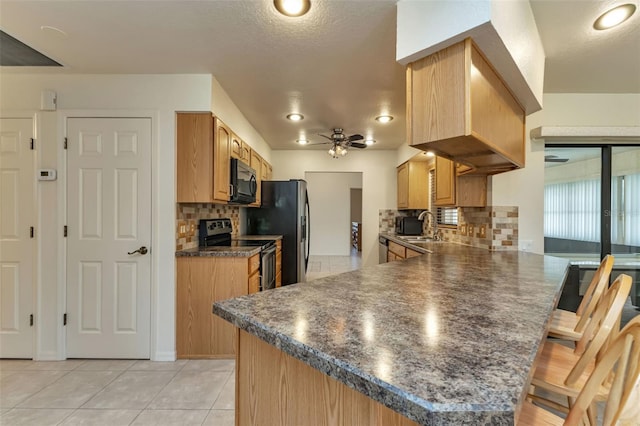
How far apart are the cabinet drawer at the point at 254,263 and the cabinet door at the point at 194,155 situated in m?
0.66

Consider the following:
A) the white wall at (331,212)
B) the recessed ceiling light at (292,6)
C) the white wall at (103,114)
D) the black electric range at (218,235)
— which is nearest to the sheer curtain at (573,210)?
the recessed ceiling light at (292,6)

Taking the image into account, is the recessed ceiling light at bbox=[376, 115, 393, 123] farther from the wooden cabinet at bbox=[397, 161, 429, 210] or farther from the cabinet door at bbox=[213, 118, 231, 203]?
the cabinet door at bbox=[213, 118, 231, 203]

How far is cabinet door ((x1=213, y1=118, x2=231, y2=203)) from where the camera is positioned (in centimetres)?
259

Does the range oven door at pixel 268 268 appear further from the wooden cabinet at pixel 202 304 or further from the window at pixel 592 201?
the window at pixel 592 201

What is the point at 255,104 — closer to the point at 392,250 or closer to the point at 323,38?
the point at 323,38

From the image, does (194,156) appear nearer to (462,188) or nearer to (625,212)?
(462,188)

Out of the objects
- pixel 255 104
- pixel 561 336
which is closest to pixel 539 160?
pixel 561 336

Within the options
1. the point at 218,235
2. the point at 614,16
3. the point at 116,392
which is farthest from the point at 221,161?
the point at 614,16

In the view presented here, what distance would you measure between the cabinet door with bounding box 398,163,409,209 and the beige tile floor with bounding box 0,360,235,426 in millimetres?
3443

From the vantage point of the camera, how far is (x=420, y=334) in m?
0.76

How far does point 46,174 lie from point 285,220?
2.59 meters

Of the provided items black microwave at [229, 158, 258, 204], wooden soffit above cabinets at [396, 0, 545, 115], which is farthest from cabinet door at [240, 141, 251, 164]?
wooden soffit above cabinets at [396, 0, 545, 115]

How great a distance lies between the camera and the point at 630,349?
0.72 m

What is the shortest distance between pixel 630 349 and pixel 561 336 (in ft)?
2.60
